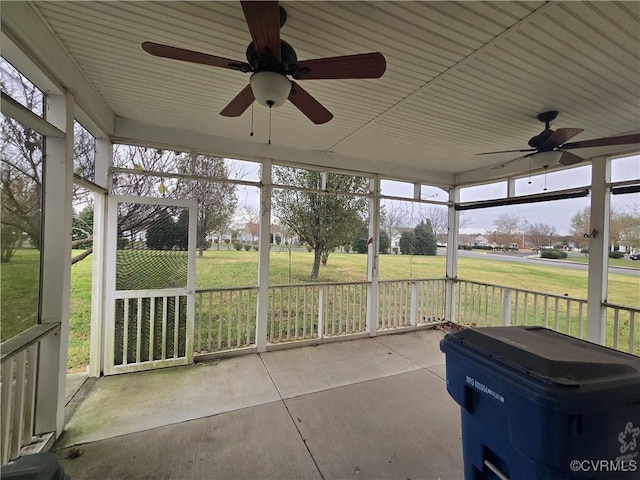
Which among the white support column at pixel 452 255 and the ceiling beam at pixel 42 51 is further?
the white support column at pixel 452 255

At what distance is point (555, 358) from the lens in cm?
111

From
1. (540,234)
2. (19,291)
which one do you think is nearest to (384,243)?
(540,234)

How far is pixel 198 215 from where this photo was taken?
333 cm

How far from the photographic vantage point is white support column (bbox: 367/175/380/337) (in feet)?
14.1

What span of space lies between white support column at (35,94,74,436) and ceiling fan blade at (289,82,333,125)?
1.66 m

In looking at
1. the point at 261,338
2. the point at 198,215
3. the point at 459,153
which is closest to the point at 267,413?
the point at 261,338

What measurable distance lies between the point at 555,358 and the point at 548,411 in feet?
0.86

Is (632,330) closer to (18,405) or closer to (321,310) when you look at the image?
(321,310)

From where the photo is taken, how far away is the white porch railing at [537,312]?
10.0 ft

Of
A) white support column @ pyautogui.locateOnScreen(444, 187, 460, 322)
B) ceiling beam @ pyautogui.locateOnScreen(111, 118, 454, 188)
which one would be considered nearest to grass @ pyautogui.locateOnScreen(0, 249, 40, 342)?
ceiling beam @ pyautogui.locateOnScreen(111, 118, 454, 188)

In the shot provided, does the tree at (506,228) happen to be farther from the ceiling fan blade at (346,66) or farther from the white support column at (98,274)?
the white support column at (98,274)

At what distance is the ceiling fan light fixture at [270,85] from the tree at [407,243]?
11.4 ft

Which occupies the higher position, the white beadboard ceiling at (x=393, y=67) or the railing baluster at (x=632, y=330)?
the white beadboard ceiling at (x=393, y=67)

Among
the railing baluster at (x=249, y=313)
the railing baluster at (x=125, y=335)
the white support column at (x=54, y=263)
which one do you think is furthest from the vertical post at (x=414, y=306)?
the white support column at (x=54, y=263)
